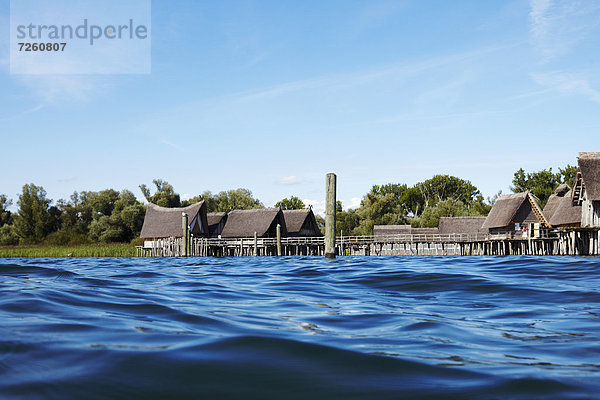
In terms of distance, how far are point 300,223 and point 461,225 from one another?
50.9ft

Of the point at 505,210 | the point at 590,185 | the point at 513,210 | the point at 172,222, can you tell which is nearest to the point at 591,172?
the point at 590,185

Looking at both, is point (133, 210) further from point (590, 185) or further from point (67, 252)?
point (590, 185)

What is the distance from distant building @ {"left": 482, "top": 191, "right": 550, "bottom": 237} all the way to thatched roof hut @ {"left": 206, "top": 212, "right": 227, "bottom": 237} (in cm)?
2483

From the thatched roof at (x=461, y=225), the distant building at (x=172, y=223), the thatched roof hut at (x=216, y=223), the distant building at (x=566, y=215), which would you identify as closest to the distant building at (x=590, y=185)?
the distant building at (x=566, y=215)

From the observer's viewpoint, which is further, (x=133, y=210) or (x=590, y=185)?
(x=133, y=210)

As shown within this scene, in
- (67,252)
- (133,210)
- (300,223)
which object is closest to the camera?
(67,252)

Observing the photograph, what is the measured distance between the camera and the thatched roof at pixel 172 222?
152ft

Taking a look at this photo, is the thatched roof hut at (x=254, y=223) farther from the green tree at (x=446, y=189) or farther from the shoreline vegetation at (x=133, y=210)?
the green tree at (x=446, y=189)

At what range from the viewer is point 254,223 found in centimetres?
4734

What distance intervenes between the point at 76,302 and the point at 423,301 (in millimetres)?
3290

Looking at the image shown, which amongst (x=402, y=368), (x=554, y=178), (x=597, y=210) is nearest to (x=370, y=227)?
(x=554, y=178)

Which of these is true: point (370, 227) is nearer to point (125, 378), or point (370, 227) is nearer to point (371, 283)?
point (371, 283)

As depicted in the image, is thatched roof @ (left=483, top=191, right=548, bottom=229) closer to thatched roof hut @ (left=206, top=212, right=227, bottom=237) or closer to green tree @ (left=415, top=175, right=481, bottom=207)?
thatched roof hut @ (left=206, top=212, right=227, bottom=237)

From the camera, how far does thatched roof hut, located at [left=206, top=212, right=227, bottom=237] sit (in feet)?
166
